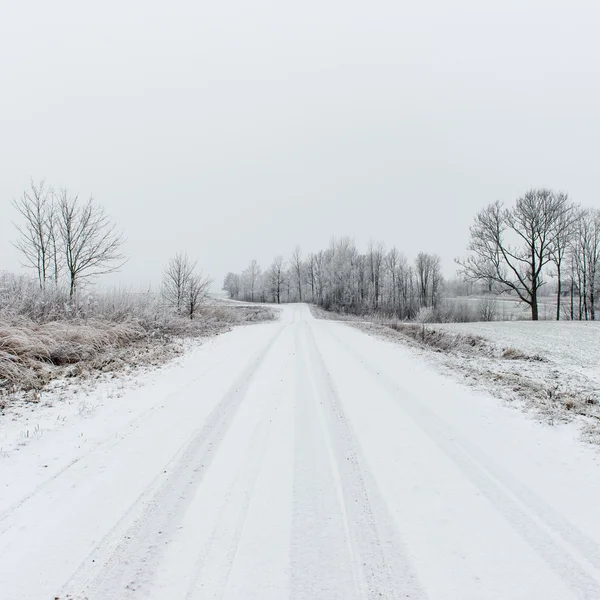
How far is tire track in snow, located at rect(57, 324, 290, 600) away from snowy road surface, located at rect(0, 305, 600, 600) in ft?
0.04

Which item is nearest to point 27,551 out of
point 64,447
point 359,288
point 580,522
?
point 64,447

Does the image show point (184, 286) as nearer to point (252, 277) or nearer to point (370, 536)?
point (370, 536)

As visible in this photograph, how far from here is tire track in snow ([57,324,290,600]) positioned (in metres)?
1.92

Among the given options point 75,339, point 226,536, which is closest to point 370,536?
point 226,536

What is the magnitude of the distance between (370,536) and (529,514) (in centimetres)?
137

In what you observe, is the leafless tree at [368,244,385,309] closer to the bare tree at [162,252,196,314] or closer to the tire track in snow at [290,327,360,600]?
the bare tree at [162,252,196,314]

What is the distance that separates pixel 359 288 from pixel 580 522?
205 feet

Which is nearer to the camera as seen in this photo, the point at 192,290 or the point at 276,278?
the point at 192,290

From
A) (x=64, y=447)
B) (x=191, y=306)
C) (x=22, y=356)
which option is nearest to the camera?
(x=64, y=447)

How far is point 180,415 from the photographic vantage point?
15.8ft

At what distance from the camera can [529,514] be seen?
265cm

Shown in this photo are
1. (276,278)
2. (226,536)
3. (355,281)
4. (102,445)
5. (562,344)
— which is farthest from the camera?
(276,278)

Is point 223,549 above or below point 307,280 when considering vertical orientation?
below

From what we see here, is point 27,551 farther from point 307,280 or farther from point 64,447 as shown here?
point 307,280
